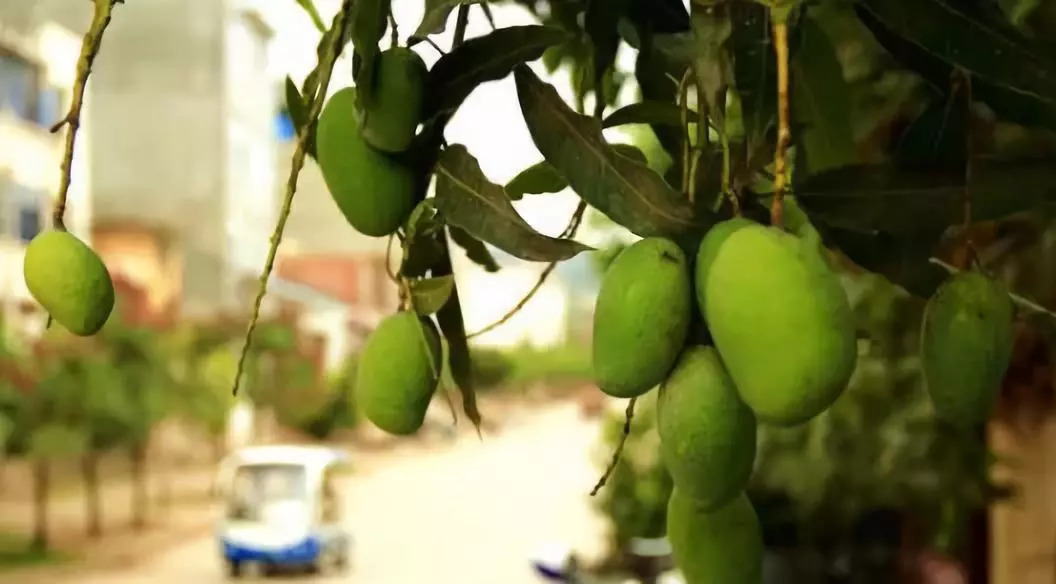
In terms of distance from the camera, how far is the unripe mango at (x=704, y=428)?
22 cm

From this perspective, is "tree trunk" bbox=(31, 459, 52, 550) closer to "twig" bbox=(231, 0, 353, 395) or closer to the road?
the road

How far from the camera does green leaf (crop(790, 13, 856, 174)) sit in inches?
12.1

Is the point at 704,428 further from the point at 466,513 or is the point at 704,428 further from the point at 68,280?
the point at 466,513

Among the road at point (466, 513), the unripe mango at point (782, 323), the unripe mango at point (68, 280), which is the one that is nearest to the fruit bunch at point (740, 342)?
the unripe mango at point (782, 323)

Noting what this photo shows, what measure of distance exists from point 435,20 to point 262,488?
126 cm

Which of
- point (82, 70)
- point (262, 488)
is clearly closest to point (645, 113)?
point (82, 70)

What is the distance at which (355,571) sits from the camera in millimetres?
1459

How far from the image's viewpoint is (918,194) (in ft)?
0.88

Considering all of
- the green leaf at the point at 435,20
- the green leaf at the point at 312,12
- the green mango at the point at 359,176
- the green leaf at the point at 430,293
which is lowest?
the green leaf at the point at 430,293

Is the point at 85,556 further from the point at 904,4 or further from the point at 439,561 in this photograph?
the point at 904,4

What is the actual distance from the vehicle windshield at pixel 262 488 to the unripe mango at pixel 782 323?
130cm

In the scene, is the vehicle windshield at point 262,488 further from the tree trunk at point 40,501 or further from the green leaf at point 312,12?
the green leaf at point 312,12

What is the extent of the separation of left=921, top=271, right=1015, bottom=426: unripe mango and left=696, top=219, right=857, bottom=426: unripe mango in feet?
0.18

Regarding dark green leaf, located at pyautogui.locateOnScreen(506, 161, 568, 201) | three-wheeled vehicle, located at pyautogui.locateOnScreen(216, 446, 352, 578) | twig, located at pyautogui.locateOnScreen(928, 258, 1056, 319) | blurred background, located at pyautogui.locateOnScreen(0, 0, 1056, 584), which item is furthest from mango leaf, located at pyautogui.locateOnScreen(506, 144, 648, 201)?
three-wheeled vehicle, located at pyautogui.locateOnScreen(216, 446, 352, 578)
